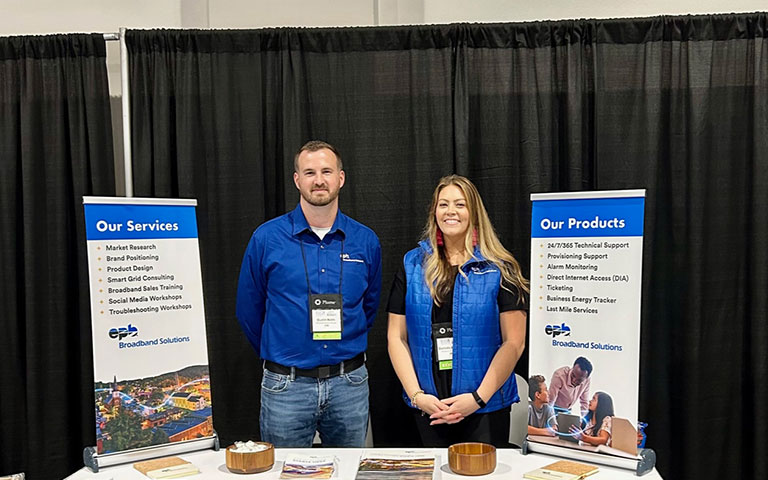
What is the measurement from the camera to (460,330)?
261 cm

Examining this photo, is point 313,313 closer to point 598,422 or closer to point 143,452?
point 143,452

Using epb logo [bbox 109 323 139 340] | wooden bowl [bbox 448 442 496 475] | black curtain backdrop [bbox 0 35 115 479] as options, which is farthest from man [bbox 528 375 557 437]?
black curtain backdrop [bbox 0 35 115 479]

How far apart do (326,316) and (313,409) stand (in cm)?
38

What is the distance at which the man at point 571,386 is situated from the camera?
7.65ft

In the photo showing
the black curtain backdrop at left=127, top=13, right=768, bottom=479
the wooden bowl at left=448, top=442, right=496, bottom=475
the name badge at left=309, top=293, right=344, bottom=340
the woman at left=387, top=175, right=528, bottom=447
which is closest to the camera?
the wooden bowl at left=448, top=442, right=496, bottom=475

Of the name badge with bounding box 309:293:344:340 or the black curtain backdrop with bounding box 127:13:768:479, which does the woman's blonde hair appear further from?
the black curtain backdrop with bounding box 127:13:768:479

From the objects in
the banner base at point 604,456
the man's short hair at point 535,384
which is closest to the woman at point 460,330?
the man's short hair at point 535,384

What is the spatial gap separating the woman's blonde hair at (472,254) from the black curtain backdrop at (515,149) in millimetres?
674

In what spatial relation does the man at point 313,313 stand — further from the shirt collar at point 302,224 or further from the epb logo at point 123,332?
the epb logo at point 123,332

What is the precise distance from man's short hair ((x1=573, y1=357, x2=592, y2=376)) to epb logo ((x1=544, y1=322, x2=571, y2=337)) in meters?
0.09

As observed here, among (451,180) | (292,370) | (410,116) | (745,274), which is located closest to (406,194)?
(410,116)

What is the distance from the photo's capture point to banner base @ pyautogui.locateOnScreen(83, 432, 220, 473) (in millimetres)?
2330

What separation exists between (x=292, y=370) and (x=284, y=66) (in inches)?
59.5

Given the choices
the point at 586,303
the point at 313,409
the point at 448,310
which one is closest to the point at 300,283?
the point at 313,409
